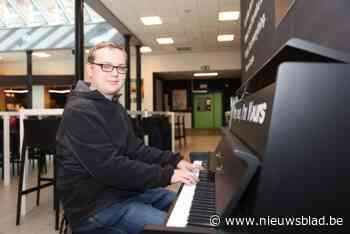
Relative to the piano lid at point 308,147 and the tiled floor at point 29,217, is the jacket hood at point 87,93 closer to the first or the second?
the piano lid at point 308,147

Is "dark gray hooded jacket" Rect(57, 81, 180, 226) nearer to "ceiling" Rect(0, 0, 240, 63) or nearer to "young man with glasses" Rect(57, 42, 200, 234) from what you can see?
"young man with glasses" Rect(57, 42, 200, 234)

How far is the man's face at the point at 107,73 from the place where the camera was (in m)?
1.28

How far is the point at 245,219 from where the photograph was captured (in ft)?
2.22

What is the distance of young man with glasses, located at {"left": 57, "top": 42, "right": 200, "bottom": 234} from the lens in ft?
3.76

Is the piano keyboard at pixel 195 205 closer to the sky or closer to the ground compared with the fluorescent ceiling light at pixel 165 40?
closer to the ground

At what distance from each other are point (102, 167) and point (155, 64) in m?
12.2

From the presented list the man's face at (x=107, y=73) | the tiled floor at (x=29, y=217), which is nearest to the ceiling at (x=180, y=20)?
the tiled floor at (x=29, y=217)

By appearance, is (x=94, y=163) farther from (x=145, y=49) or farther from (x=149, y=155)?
(x=145, y=49)

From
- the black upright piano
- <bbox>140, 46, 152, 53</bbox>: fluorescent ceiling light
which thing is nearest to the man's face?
the black upright piano

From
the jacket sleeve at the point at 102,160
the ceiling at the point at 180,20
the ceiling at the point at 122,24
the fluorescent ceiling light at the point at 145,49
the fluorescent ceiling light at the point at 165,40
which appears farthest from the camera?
the fluorescent ceiling light at the point at 145,49

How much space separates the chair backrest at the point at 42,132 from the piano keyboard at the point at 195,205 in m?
1.91

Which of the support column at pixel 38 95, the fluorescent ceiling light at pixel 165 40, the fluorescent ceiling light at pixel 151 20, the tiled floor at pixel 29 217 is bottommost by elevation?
the tiled floor at pixel 29 217

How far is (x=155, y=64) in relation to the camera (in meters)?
13.1

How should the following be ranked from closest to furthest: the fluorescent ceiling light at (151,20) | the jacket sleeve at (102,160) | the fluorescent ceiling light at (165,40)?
1. the jacket sleeve at (102,160)
2. the fluorescent ceiling light at (151,20)
3. the fluorescent ceiling light at (165,40)
